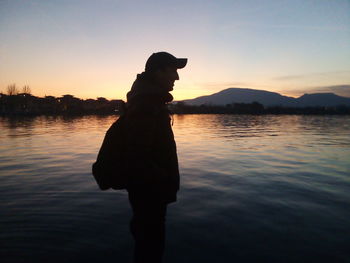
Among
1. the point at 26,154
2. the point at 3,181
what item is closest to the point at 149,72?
the point at 3,181

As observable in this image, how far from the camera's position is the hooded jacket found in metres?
2.00

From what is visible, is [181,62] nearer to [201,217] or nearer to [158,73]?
[158,73]

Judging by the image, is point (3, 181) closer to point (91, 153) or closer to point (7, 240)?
point (7, 240)

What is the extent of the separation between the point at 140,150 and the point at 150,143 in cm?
10

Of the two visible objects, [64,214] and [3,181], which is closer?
[64,214]

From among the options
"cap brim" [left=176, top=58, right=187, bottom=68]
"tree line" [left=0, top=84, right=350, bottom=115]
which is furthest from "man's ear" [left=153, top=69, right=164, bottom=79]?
"tree line" [left=0, top=84, right=350, bottom=115]

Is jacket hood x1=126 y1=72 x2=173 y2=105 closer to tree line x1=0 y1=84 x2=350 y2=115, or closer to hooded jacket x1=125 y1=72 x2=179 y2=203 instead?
hooded jacket x1=125 y1=72 x2=179 y2=203

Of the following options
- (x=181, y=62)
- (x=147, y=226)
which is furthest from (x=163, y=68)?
(x=147, y=226)

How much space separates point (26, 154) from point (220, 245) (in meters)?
11.7

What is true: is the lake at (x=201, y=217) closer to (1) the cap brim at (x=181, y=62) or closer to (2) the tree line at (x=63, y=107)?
(1) the cap brim at (x=181, y=62)

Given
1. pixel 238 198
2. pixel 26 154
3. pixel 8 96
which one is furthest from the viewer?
pixel 8 96

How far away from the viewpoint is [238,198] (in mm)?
6012

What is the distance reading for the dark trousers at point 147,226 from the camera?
7.40 feet

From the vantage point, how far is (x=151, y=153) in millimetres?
2178
